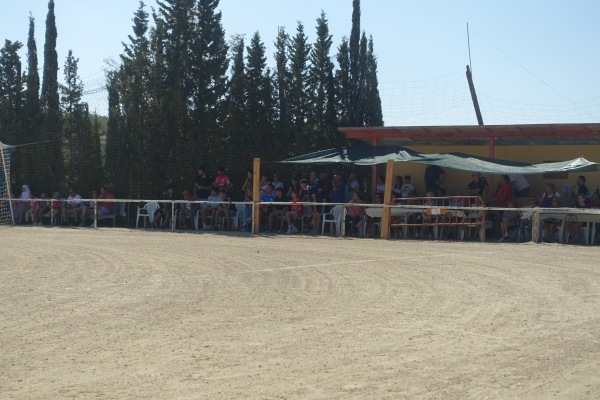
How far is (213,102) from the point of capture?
25.5 meters

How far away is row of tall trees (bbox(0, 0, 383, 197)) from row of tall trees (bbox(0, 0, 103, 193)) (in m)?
0.33

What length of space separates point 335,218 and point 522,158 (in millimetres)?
5783

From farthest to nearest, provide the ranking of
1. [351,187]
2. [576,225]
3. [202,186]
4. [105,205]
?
[105,205] → [202,186] → [351,187] → [576,225]

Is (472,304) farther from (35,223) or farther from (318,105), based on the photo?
(35,223)

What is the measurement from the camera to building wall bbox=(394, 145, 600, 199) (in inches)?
855

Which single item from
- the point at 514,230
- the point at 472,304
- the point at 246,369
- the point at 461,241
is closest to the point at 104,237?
the point at 461,241

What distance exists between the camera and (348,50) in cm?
2662

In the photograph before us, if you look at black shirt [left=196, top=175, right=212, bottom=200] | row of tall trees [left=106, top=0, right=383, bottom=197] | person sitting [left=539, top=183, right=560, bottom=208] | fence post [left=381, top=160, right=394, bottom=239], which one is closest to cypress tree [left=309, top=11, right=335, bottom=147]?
row of tall trees [left=106, top=0, right=383, bottom=197]

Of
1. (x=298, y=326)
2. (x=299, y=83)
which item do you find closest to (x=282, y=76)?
(x=299, y=83)

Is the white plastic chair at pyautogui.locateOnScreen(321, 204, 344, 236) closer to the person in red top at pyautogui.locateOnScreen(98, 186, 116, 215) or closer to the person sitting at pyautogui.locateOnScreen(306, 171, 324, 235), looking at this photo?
the person sitting at pyautogui.locateOnScreen(306, 171, 324, 235)

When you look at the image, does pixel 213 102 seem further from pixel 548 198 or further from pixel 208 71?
pixel 548 198

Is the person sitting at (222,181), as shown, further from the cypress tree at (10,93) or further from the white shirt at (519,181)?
the cypress tree at (10,93)

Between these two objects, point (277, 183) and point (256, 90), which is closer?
point (277, 183)

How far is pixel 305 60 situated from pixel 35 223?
9.88 meters
